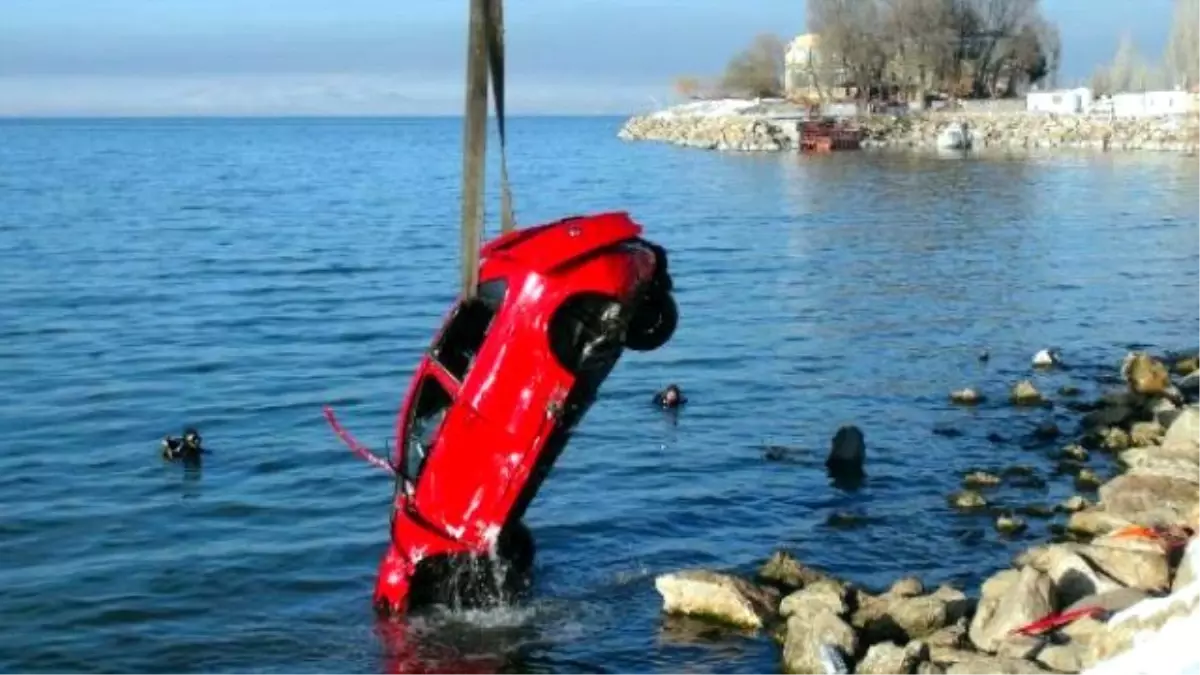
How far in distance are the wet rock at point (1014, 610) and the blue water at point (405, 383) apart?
1.81 meters

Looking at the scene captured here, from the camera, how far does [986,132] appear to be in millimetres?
108812

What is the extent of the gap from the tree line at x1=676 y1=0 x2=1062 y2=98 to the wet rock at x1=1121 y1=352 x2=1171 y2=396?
106497 mm

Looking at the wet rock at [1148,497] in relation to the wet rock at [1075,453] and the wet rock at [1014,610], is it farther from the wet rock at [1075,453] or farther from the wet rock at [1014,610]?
the wet rock at [1014,610]

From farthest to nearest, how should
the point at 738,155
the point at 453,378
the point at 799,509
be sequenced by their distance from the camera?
the point at 738,155 < the point at 799,509 < the point at 453,378

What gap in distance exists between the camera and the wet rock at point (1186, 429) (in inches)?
725

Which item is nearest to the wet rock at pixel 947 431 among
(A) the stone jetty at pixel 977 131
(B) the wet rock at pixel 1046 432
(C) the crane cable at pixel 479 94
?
(B) the wet rock at pixel 1046 432

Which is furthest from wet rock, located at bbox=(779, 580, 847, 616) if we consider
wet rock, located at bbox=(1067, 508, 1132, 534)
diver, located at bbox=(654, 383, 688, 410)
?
diver, located at bbox=(654, 383, 688, 410)

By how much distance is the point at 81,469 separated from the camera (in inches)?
793

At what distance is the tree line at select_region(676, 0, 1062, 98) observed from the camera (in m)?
129

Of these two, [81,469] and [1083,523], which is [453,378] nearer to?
[1083,523]

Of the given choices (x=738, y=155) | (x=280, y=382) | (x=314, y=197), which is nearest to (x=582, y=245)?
(x=280, y=382)

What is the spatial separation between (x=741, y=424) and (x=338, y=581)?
823cm

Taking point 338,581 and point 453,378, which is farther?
point 338,581

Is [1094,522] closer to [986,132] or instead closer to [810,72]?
[986,132]
